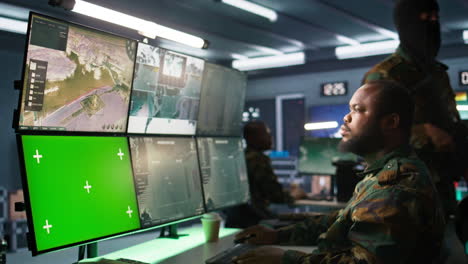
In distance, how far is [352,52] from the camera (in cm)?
677

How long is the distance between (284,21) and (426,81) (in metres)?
3.78

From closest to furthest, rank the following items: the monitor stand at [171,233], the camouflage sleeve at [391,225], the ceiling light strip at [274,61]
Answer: the camouflage sleeve at [391,225] → the monitor stand at [171,233] → the ceiling light strip at [274,61]

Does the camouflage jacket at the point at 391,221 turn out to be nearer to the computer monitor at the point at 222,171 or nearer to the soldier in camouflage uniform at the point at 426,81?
the soldier in camouflage uniform at the point at 426,81

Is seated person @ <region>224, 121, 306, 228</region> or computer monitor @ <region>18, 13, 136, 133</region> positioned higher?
computer monitor @ <region>18, 13, 136, 133</region>

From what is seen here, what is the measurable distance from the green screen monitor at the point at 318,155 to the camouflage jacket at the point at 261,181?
0.98 metres

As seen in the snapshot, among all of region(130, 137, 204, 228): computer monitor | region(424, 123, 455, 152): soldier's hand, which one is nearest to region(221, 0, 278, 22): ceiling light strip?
region(130, 137, 204, 228): computer monitor

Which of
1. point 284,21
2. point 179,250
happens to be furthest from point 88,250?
point 284,21

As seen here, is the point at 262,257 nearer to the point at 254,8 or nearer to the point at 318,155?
the point at 318,155

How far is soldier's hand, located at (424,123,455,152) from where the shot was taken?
1730mm

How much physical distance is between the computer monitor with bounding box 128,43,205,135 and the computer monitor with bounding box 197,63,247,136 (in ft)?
0.19

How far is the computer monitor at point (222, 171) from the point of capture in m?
2.07

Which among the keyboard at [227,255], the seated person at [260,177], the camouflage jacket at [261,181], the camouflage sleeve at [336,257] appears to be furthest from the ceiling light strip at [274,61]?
the camouflage sleeve at [336,257]

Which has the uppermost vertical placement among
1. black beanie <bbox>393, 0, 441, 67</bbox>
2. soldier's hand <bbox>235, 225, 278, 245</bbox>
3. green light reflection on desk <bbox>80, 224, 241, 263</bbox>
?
black beanie <bbox>393, 0, 441, 67</bbox>

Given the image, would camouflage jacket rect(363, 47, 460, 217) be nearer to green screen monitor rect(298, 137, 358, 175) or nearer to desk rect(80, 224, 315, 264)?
desk rect(80, 224, 315, 264)
